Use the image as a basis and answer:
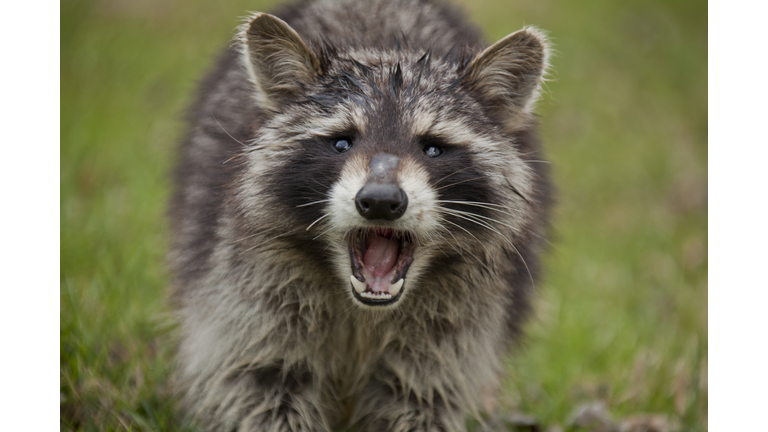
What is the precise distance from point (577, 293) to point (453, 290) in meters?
2.66

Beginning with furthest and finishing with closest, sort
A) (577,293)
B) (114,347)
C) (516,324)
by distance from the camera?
1. (577,293)
2. (114,347)
3. (516,324)

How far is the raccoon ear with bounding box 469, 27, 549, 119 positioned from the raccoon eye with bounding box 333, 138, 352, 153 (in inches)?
24.1

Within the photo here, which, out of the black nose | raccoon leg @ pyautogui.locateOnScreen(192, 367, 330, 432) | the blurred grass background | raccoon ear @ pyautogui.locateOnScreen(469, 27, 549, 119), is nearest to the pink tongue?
the black nose

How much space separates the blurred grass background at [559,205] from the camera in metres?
3.89

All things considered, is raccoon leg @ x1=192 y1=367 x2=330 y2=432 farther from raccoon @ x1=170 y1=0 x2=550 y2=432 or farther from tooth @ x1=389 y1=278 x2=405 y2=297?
tooth @ x1=389 y1=278 x2=405 y2=297

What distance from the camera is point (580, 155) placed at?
742 cm

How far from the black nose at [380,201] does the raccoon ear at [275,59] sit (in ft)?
2.40

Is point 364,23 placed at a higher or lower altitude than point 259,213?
higher

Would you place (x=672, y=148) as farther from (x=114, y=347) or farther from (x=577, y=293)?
(x=114, y=347)

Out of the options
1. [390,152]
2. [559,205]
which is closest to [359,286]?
[390,152]

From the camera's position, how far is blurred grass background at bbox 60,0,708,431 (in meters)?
3.89

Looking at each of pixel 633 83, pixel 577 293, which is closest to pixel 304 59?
pixel 577 293

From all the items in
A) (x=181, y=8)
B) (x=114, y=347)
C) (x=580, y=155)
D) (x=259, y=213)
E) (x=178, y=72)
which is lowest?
(x=114, y=347)

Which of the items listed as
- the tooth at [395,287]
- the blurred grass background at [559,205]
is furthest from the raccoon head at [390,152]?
the blurred grass background at [559,205]
